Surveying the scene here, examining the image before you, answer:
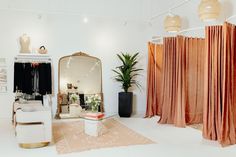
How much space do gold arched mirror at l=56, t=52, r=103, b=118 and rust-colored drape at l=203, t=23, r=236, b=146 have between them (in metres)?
3.20

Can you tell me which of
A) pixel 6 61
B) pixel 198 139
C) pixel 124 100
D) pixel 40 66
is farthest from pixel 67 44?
pixel 198 139

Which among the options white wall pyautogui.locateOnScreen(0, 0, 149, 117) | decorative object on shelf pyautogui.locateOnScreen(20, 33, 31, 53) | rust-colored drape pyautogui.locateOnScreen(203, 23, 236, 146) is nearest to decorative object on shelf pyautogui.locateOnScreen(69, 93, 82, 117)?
white wall pyautogui.locateOnScreen(0, 0, 149, 117)

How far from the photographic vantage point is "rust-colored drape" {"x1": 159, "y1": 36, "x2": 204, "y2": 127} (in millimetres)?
5348

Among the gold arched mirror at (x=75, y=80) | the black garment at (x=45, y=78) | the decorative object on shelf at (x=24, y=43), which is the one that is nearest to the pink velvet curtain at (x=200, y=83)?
the gold arched mirror at (x=75, y=80)

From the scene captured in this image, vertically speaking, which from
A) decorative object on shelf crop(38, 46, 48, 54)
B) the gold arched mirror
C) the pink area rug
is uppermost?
decorative object on shelf crop(38, 46, 48, 54)

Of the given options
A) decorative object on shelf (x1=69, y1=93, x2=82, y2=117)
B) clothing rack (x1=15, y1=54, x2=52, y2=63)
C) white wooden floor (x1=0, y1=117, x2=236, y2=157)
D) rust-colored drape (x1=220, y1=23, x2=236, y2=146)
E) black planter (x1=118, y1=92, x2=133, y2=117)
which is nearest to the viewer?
white wooden floor (x1=0, y1=117, x2=236, y2=157)

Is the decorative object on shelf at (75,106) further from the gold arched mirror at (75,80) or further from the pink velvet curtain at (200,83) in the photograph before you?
the pink velvet curtain at (200,83)

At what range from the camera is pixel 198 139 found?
4.35 metres

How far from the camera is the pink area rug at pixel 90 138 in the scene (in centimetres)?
389

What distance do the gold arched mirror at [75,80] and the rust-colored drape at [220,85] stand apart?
3.20 m

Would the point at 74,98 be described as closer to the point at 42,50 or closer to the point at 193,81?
the point at 42,50

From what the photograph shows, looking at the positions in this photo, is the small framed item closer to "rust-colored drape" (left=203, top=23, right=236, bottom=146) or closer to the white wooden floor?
the white wooden floor

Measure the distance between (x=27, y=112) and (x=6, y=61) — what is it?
260cm

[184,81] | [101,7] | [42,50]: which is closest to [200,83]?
[184,81]
